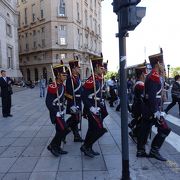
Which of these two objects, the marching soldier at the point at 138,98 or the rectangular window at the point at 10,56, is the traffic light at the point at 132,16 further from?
the rectangular window at the point at 10,56

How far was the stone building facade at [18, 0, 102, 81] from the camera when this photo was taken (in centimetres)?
6359

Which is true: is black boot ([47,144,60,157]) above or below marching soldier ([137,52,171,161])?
below

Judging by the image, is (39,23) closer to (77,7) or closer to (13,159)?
(77,7)

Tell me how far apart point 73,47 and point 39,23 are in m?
8.59

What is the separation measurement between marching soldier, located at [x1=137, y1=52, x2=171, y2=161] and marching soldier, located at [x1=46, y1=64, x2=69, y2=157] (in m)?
1.53

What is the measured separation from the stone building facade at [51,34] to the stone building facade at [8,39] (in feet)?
47.9

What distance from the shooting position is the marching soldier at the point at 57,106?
6.61 metres

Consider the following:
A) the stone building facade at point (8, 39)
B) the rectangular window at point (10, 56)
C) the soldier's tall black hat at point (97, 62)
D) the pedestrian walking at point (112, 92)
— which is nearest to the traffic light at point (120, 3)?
the soldier's tall black hat at point (97, 62)

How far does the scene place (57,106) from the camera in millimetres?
6711

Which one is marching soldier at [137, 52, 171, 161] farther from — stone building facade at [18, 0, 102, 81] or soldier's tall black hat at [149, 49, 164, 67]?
stone building facade at [18, 0, 102, 81]

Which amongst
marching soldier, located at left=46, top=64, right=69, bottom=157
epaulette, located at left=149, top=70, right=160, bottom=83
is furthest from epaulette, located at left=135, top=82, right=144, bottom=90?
marching soldier, located at left=46, top=64, right=69, bottom=157

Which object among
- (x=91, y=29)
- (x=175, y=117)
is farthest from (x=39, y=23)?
(x=175, y=117)

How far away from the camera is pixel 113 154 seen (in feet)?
22.3

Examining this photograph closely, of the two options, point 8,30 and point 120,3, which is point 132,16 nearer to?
point 120,3
